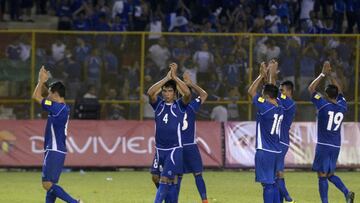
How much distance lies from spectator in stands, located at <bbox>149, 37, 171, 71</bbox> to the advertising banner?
263 cm

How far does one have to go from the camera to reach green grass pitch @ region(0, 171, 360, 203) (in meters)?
22.8

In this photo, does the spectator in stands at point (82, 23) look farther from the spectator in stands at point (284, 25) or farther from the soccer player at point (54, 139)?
the soccer player at point (54, 139)

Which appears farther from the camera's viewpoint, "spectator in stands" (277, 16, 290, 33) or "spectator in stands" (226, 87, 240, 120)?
"spectator in stands" (277, 16, 290, 33)

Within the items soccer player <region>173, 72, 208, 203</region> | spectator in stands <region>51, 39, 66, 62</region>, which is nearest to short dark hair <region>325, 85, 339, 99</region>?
soccer player <region>173, 72, 208, 203</region>

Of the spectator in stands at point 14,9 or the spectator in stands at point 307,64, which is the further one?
the spectator in stands at point 14,9

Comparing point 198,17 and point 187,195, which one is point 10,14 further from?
point 187,195

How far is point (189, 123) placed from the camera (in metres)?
20.8

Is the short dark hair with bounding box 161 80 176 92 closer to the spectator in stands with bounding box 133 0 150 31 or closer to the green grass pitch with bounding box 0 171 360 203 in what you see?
the green grass pitch with bounding box 0 171 360 203

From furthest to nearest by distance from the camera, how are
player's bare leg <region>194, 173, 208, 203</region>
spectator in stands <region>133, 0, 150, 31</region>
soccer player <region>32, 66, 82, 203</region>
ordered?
spectator in stands <region>133, 0, 150, 31</region> < player's bare leg <region>194, 173, 208, 203</region> < soccer player <region>32, 66, 82, 203</region>

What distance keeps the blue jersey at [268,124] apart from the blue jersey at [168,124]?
139 cm

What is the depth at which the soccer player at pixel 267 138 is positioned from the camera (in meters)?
18.8

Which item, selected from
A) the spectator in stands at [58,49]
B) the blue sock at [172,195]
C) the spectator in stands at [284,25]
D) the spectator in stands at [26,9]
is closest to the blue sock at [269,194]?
the blue sock at [172,195]

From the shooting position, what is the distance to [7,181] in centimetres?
2652

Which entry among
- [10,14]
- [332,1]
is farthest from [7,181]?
[332,1]
